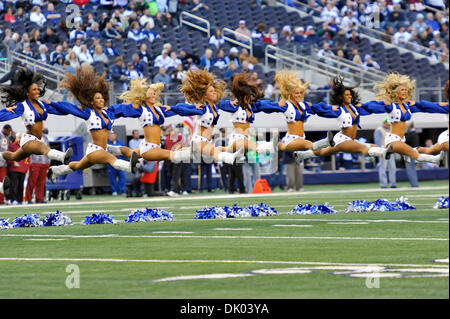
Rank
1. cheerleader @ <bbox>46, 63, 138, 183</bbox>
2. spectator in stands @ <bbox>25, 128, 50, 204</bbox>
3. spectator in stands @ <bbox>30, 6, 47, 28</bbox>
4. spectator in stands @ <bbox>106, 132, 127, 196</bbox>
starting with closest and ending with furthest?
cheerleader @ <bbox>46, 63, 138, 183</bbox> < spectator in stands @ <bbox>25, 128, 50, 204</bbox> < spectator in stands @ <bbox>106, 132, 127, 196</bbox> < spectator in stands @ <bbox>30, 6, 47, 28</bbox>

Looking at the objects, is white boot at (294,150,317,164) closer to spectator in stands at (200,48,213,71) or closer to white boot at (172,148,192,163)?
white boot at (172,148,192,163)

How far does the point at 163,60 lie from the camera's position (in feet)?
90.2

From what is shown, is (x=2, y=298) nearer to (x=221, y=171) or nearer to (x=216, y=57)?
(x=221, y=171)

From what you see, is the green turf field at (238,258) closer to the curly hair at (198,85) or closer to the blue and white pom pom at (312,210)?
the blue and white pom pom at (312,210)

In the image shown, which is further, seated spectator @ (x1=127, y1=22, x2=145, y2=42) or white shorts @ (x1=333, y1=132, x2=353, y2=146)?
seated spectator @ (x1=127, y1=22, x2=145, y2=42)

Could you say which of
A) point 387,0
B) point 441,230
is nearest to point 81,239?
point 441,230

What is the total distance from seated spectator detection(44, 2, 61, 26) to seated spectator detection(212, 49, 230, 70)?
4.82 m

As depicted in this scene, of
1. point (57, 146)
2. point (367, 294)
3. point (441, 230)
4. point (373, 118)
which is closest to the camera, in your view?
point (367, 294)

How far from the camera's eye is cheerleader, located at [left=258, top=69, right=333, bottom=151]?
13844 mm

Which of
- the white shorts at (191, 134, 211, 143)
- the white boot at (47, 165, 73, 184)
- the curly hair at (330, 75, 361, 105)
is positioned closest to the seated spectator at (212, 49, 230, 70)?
the curly hair at (330, 75, 361, 105)

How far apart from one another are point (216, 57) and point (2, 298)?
22.6 meters

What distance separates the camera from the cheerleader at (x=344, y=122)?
1377 centimetres

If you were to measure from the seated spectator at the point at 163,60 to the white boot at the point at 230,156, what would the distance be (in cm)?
1493

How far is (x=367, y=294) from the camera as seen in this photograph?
6.20 m
